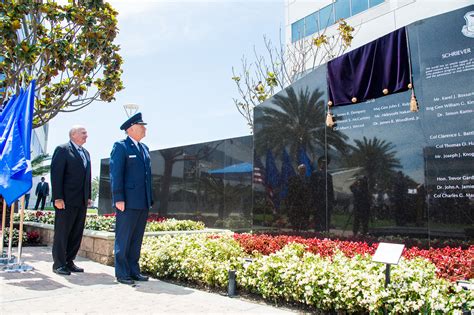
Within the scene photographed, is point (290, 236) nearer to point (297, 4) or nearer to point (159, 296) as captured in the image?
point (159, 296)

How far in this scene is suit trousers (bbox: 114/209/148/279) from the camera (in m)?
5.22

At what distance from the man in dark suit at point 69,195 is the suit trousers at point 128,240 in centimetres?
94

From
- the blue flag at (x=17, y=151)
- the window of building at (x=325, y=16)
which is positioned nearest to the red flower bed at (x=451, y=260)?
the blue flag at (x=17, y=151)

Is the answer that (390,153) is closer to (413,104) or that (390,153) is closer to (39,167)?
(413,104)

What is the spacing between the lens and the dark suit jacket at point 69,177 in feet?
18.9

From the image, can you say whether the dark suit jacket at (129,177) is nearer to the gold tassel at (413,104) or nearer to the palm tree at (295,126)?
the palm tree at (295,126)

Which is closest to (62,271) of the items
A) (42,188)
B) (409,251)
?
(409,251)

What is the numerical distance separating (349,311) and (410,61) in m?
3.75

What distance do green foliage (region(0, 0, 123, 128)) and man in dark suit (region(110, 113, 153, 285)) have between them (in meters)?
5.72

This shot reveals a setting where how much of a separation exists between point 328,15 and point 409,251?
Result: 23068 mm

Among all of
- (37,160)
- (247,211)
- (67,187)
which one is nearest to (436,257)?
(67,187)

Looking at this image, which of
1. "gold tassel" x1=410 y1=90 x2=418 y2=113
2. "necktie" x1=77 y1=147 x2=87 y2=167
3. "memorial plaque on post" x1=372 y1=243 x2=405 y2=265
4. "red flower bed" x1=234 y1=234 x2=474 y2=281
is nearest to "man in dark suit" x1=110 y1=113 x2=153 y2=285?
"necktie" x1=77 y1=147 x2=87 y2=167

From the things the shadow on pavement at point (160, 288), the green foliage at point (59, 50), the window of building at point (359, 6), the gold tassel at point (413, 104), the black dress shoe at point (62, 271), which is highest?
→ the window of building at point (359, 6)

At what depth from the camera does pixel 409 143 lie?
18.5 ft
